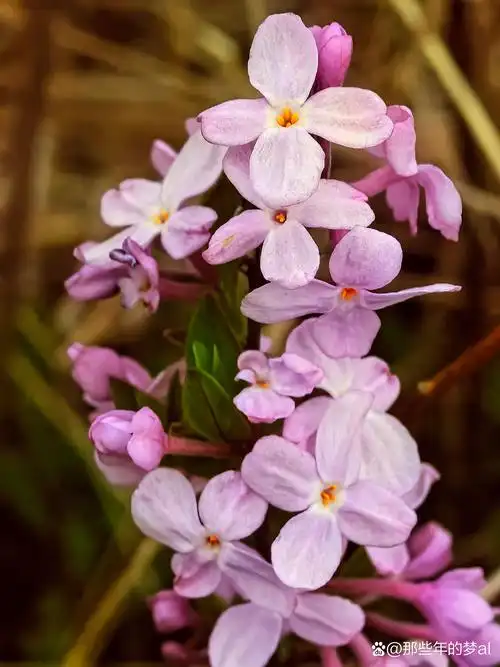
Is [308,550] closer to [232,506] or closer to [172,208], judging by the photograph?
[232,506]

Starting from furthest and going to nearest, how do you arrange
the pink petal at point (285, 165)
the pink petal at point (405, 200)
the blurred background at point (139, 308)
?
the blurred background at point (139, 308), the pink petal at point (405, 200), the pink petal at point (285, 165)

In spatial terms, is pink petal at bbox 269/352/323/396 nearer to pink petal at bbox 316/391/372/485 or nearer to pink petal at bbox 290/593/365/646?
pink petal at bbox 316/391/372/485

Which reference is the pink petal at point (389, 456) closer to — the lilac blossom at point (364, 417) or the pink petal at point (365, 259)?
the lilac blossom at point (364, 417)

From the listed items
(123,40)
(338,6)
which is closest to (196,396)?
(338,6)

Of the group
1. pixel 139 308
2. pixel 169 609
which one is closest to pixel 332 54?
pixel 169 609

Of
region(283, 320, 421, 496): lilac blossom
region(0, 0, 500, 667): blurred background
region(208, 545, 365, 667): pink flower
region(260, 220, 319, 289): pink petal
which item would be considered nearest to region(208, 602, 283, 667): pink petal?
region(208, 545, 365, 667): pink flower

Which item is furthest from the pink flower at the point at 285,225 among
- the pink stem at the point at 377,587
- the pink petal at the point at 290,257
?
the pink stem at the point at 377,587

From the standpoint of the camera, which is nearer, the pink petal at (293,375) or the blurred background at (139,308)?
the pink petal at (293,375)
